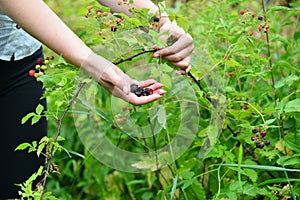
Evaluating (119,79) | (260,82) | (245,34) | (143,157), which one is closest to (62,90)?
(119,79)

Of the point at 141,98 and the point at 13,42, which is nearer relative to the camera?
the point at 141,98


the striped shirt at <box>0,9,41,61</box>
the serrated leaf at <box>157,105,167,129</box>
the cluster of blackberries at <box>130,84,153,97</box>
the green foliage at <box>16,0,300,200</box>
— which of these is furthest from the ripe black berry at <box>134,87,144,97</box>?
the striped shirt at <box>0,9,41,61</box>

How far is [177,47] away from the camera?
4.84 feet

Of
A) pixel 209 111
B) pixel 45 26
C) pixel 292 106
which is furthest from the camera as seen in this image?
pixel 209 111

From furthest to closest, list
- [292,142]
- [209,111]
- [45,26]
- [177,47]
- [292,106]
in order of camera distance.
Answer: [209,111], [292,142], [292,106], [177,47], [45,26]

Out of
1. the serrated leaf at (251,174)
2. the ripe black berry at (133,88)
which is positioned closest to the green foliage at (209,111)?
the serrated leaf at (251,174)

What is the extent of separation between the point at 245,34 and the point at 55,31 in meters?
0.74

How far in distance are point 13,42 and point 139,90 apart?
467 mm

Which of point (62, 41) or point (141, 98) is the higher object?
point (62, 41)

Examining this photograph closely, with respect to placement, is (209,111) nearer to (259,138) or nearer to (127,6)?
(259,138)

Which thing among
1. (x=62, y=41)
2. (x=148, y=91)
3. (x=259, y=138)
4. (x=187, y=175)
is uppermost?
(x=62, y=41)

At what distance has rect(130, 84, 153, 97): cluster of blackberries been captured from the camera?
1338 millimetres

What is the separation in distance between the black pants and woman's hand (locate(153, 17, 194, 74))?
0.46m

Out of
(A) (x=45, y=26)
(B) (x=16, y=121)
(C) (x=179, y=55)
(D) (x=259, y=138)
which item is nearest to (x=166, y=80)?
(C) (x=179, y=55)
